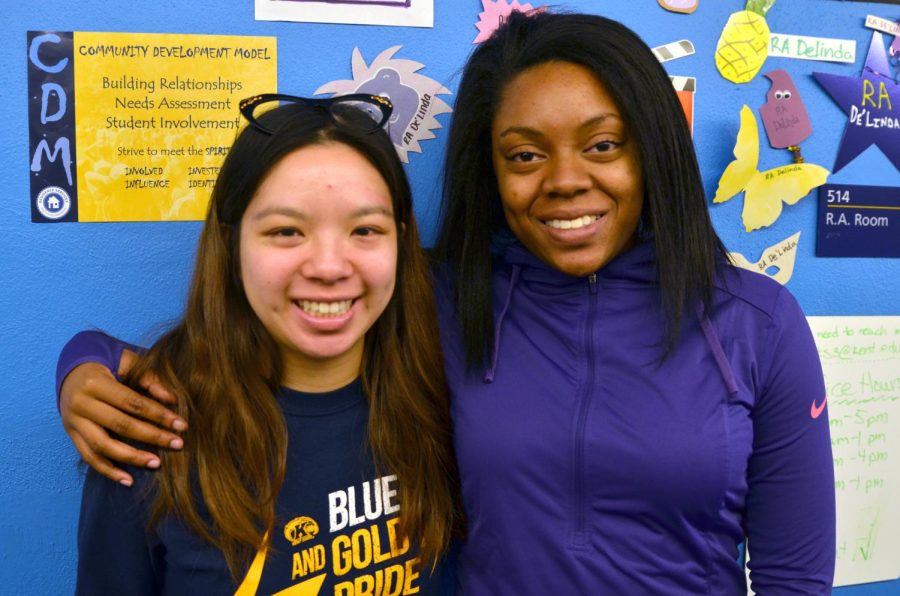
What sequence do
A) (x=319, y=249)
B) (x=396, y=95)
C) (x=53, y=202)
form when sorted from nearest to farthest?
1. (x=319, y=249)
2. (x=53, y=202)
3. (x=396, y=95)

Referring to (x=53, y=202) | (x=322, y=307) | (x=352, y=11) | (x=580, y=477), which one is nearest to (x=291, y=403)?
(x=322, y=307)

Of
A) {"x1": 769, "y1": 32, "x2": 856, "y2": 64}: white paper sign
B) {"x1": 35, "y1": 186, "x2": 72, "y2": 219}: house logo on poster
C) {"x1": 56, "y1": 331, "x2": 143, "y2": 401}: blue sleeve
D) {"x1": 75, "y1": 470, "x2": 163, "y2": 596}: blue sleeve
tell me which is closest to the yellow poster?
{"x1": 35, "y1": 186, "x2": 72, "y2": 219}: house logo on poster

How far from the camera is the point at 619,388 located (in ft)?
3.13

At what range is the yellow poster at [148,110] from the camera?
1.12 metres

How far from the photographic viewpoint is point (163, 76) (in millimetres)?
1146

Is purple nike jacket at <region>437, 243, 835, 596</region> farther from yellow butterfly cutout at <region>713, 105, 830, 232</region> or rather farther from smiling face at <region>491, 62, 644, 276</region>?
yellow butterfly cutout at <region>713, 105, 830, 232</region>

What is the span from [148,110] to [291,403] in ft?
1.74

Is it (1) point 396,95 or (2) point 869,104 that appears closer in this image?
(1) point 396,95

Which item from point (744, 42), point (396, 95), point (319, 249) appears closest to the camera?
point (319, 249)

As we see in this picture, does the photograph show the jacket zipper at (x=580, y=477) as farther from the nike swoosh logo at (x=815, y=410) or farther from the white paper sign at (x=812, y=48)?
the white paper sign at (x=812, y=48)

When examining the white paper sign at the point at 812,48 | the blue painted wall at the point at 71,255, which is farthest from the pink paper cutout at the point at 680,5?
the white paper sign at the point at 812,48

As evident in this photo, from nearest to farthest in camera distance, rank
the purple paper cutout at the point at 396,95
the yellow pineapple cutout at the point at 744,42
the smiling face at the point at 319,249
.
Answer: the smiling face at the point at 319,249
the purple paper cutout at the point at 396,95
the yellow pineapple cutout at the point at 744,42

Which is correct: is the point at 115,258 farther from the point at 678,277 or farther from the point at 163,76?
the point at 678,277

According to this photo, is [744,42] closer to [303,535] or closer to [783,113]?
[783,113]
